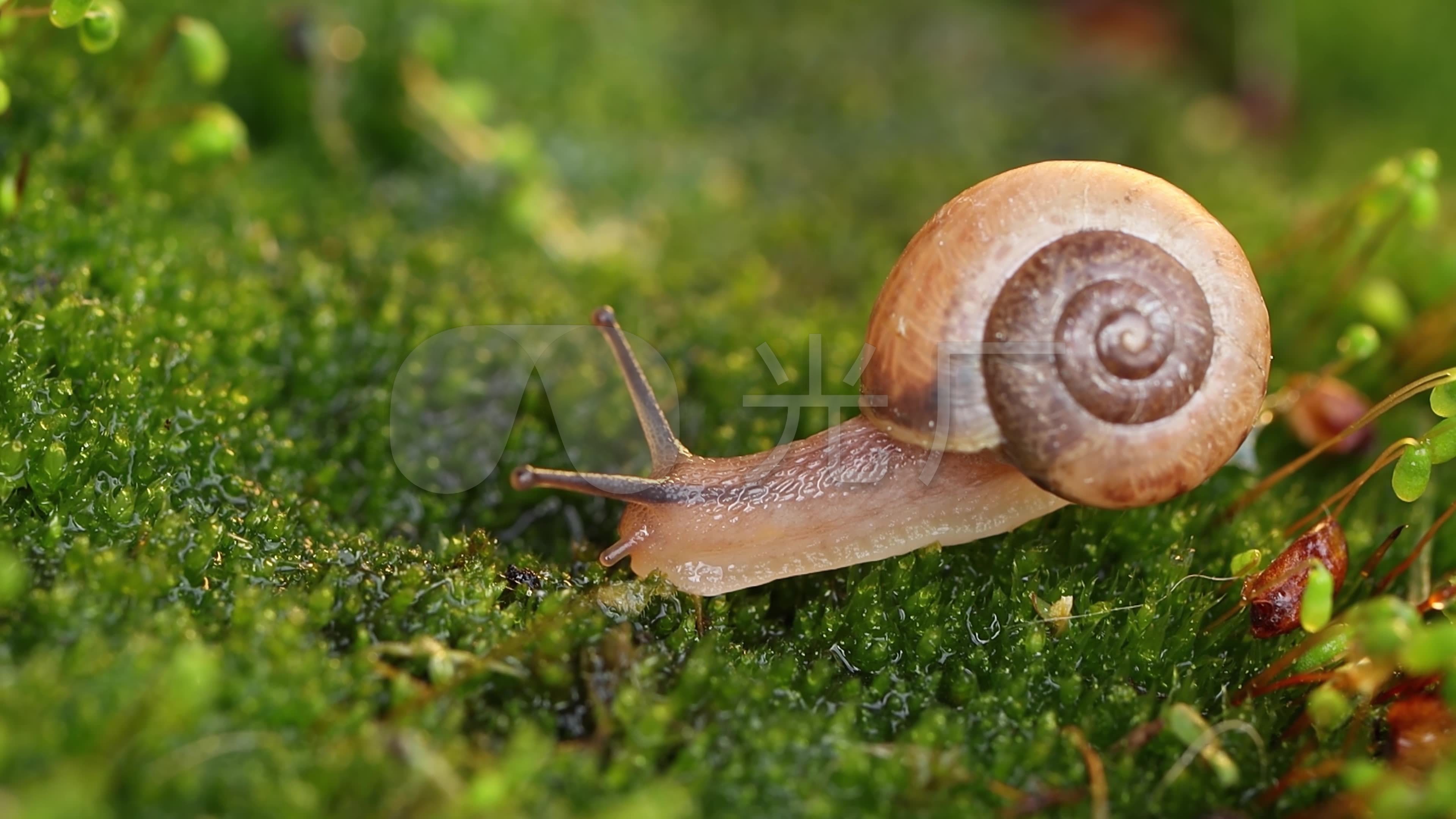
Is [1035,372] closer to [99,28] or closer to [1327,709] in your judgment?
[1327,709]

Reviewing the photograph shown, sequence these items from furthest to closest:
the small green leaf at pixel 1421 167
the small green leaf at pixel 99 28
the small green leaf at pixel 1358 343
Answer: the small green leaf at pixel 1421 167, the small green leaf at pixel 1358 343, the small green leaf at pixel 99 28

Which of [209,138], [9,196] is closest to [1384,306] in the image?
[209,138]

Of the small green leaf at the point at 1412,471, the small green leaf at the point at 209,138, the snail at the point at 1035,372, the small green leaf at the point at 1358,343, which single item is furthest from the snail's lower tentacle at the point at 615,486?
the small green leaf at the point at 1358,343

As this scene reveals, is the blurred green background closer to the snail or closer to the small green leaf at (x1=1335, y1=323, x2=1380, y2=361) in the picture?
the snail

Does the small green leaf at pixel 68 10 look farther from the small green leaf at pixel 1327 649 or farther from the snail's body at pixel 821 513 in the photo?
the small green leaf at pixel 1327 649

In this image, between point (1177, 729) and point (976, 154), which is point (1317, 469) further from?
point (976, 154)

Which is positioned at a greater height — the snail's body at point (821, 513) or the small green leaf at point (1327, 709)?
the snail's body at point (821, 513)

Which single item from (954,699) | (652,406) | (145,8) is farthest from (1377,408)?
(145,8)
